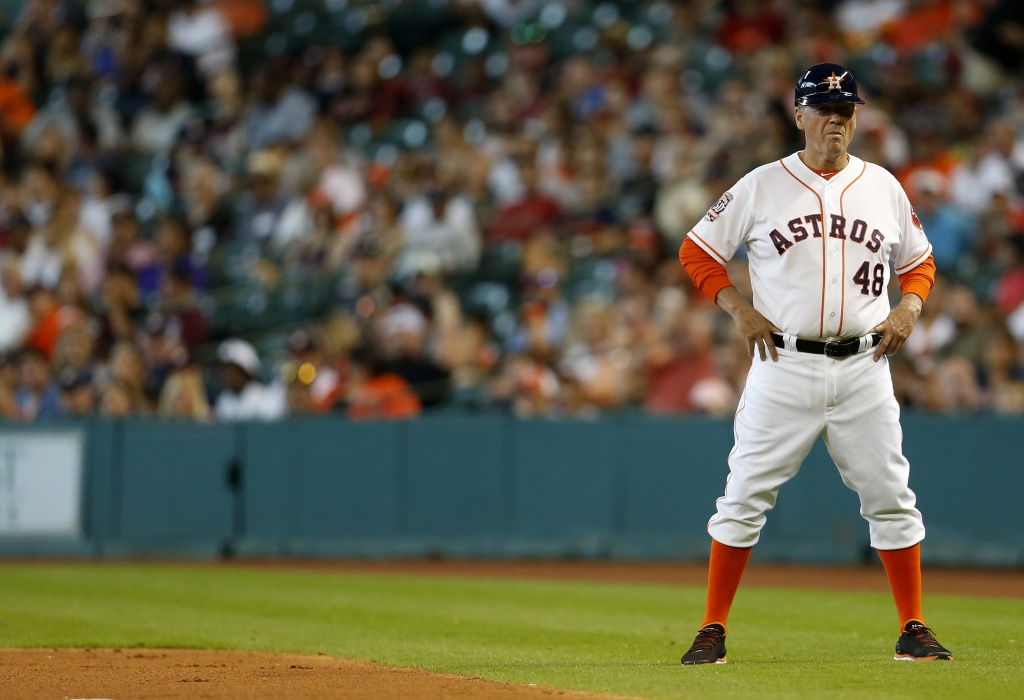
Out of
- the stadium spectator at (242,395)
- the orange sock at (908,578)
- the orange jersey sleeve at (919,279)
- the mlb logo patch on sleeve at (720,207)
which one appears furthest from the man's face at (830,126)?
the stadium spectator at (242,395)

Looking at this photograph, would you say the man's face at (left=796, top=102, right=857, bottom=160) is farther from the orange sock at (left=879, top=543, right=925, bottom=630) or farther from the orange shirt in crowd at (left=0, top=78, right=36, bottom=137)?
the orange shirt in crowd at (left=0, top=78, right=36, bottom=137)

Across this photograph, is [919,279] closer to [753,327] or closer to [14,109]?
[753,327]

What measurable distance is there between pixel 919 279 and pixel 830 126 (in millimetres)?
706

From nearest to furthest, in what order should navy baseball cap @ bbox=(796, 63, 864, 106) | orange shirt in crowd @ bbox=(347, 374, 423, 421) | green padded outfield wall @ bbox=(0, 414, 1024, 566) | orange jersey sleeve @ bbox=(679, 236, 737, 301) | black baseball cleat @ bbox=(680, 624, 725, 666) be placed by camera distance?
1. navy baseball cap @ bbox=(796, 63, 864, 106)
2. black baseball cleat @ bbox=(680, 624, 725, 666)
3. orange jersey sleeve @ bbox=(679, 236, 737, 301)
4. green padded outfield wall @ bbox=(0, 414, 1024, 566)
5. orange shirt in crowd @ bbox=(347, 374, 423, 421)

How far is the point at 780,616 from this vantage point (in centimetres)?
791

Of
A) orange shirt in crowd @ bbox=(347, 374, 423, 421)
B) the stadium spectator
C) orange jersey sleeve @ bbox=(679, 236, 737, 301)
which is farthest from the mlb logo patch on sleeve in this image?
the stadium spectator

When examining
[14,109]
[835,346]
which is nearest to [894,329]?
[835,346]

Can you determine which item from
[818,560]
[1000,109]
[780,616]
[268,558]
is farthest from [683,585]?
[1000,109]

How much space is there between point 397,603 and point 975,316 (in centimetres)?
513

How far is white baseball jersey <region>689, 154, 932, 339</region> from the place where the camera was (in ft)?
18.0

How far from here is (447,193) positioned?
1466 centimetres

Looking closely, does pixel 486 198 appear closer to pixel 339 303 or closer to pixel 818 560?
pixel 339 303

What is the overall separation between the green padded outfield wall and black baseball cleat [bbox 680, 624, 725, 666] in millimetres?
6066

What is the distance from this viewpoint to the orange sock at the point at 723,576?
18.5 ft
